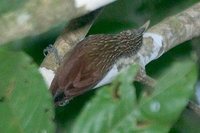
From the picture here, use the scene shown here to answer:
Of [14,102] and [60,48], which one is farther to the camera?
[60,48]

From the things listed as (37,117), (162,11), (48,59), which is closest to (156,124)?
(37,117)

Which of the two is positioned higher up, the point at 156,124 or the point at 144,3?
the point at 156,124

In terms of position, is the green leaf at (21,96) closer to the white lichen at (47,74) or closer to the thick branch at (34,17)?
the thick branch at (34,17)

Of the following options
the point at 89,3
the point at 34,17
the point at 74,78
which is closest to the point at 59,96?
the point at 74,78

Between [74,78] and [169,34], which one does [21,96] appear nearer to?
[74,78]

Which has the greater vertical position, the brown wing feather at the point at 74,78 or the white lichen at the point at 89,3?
the white lichen at the point at 89,3

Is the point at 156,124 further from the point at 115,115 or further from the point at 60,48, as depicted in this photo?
the point at 60,48

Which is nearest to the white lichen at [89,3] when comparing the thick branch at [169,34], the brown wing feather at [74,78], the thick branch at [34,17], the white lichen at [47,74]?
the thick branch at [34,17]

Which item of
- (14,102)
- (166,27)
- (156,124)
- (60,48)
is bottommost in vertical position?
(166,27)
